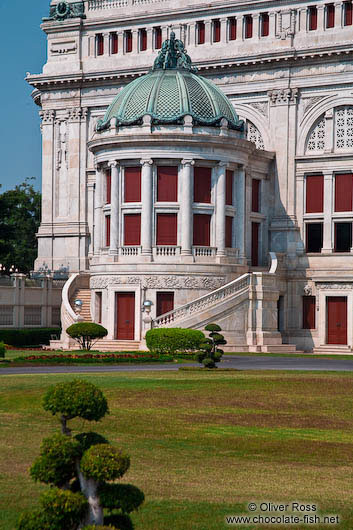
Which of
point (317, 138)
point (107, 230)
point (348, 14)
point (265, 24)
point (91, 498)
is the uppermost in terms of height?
point (265, 24)

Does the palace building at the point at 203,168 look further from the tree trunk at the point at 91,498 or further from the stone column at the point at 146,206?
the tree trunk at the point at 91,498

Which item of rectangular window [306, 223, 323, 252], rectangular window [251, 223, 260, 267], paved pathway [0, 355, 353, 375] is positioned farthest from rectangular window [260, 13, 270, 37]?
paved pathway [0, 355, 353, 375]

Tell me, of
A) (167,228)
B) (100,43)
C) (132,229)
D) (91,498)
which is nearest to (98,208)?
(132,229)

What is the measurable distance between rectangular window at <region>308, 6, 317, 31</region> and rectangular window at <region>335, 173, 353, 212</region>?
11.3m

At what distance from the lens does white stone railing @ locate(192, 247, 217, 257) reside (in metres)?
70.6

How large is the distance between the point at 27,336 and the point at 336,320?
21.7 metres

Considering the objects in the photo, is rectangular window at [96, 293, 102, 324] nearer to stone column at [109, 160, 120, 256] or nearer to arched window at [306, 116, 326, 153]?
stone column at [109, 160, 120, 256]

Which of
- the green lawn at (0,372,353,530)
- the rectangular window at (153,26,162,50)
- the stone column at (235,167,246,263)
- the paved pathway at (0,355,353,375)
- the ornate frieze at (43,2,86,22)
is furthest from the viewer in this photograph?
the ornate frieze at (43,2,86,22)

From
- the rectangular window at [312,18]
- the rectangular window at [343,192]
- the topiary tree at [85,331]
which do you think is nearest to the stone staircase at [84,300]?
the topiary tree at [85,331]

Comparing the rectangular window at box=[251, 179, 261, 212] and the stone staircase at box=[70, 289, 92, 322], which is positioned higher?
the rectangular window at box=[251, 179, 261, 212]

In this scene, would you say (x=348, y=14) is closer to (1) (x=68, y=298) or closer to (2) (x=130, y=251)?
(2) (x=130, y=251)

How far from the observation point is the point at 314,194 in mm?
77500

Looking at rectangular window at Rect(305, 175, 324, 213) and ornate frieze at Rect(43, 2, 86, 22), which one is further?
ornate frieze at Rect(43, 2, 86, 22)

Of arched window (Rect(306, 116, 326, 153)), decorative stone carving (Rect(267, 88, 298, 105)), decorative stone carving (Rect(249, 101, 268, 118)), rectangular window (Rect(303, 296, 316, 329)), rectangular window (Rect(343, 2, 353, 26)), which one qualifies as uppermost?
rectangular window (Rect(343, 2, 353, 26))
